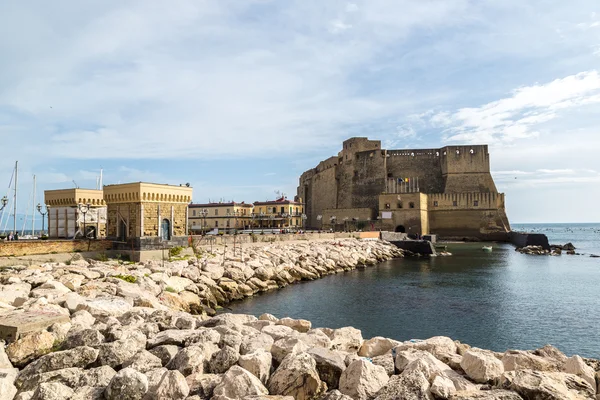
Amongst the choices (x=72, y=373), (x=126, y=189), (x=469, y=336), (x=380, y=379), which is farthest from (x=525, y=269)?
(x=72, y=373)

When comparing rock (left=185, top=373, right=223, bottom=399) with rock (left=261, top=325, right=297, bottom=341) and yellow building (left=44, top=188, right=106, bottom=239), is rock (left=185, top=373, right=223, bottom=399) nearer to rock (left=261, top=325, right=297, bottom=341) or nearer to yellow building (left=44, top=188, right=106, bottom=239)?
rock (left=261, top=325, right=297, bottom=341)

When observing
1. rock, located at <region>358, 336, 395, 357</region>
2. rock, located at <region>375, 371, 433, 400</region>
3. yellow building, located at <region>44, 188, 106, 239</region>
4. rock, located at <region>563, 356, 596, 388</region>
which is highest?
yellow building, located at <region>44, 188, 106, 239</region>

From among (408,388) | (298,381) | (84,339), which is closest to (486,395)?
(408,388)

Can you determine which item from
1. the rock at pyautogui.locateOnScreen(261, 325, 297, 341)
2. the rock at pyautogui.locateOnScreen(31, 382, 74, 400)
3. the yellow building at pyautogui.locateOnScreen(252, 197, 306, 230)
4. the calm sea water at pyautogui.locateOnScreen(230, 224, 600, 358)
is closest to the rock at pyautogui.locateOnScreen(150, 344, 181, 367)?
the rock at pyautogui.locateOnScreen(31, 382, 74, 400)

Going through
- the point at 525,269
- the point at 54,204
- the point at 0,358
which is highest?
the point at 54,204

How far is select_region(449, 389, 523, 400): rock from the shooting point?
140 inches

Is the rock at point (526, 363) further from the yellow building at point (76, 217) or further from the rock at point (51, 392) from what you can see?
the yellow building at point (76, 217)

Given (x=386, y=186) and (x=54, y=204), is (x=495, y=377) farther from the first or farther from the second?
(x=386, y=186)

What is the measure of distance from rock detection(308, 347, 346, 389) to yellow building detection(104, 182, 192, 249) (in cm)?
1312

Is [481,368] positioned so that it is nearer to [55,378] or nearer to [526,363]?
[526,363]

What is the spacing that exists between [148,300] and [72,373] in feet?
13.4

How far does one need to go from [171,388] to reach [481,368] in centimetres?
310

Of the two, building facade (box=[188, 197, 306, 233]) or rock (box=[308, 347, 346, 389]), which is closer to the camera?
rock (box=[308, 347, 346, 389])

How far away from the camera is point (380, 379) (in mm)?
4168
